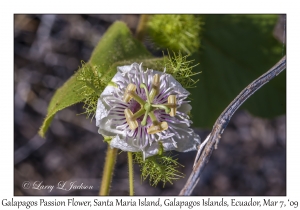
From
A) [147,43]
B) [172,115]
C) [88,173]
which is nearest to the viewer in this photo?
[172,115]

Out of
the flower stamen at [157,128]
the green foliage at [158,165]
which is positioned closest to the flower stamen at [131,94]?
the flower stamen at [157,128]

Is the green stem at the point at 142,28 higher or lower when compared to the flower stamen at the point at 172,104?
higher

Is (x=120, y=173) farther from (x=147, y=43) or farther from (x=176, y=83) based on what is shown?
(x=176, y=83)

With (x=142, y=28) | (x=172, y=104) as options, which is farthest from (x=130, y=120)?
(x=142, y=28)

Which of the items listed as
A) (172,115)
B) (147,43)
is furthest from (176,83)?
(147,43)

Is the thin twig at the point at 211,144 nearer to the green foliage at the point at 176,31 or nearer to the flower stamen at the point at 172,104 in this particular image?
the flower stamen at the point at 172,104

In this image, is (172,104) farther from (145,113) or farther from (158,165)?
(158,165)
